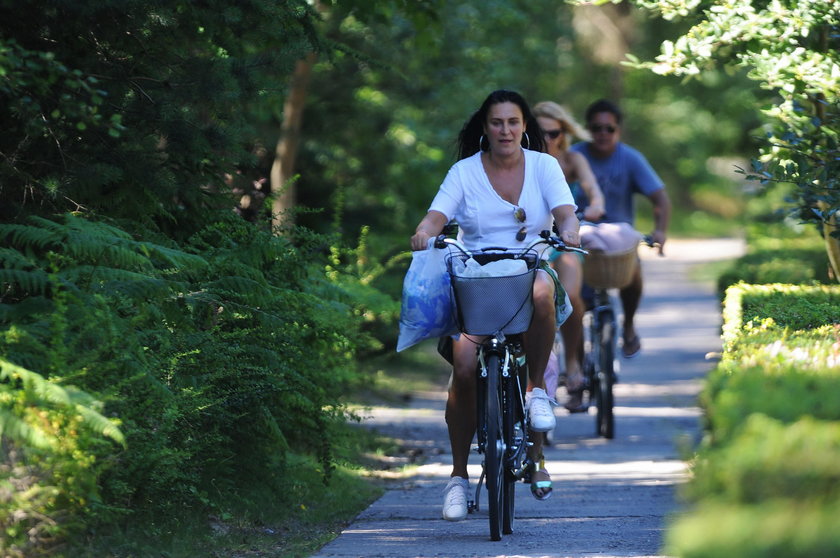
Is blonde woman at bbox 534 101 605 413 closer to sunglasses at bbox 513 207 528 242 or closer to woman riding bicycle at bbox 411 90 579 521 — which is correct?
woman riding bicycle at bbox 411 90 579 521

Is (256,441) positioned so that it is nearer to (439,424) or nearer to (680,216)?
(439,424)

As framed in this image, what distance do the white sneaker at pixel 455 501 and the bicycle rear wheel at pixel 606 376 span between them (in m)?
3.60

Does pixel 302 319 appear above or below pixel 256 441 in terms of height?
above

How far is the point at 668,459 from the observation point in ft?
29.8

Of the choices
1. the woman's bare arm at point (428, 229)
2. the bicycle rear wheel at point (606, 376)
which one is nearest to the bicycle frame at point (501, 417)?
the woman's bare arm at point (428, 229)

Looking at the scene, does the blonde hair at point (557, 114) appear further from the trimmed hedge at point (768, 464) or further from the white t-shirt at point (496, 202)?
the trimmed hedge at point (768, 464)

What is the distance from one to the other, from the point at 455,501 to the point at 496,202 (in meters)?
1.48

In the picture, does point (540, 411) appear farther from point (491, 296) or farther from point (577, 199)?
point (577, 199)

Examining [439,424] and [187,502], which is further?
[439,424]

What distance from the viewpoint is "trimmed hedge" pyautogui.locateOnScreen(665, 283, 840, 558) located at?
2.96 metres

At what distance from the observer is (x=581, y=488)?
26.2ft

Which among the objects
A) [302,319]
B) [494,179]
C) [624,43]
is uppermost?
[624,43]

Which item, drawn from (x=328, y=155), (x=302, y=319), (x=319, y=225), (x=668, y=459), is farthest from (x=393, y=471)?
(x=328, y=155)

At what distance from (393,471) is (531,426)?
265cm
